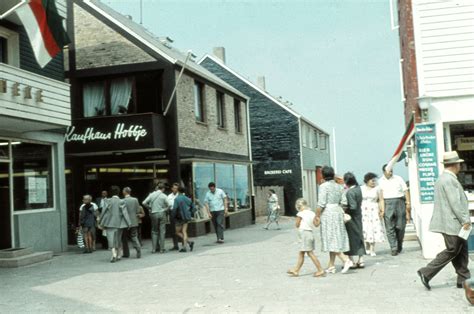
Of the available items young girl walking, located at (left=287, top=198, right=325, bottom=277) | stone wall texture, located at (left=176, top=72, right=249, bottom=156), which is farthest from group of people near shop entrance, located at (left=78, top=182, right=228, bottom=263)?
young girl walking, located at (left=287, top=198, right=325, bottom=277)

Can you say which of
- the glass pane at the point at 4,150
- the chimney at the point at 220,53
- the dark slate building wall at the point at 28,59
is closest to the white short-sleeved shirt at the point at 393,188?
the glass pane at the point at 4,150

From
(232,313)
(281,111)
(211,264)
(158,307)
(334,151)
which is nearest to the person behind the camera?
(232,313)

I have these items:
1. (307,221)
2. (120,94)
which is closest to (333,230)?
(307,221)

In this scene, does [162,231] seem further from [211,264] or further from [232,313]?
[232,313]

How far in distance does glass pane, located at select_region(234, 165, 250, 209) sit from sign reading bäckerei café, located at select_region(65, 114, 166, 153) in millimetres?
7374

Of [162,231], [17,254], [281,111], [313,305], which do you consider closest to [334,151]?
[281,111]

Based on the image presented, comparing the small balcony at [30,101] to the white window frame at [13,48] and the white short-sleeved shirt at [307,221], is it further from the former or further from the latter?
the white short-sleeved shirt at [307,221]

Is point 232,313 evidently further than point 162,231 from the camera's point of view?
No

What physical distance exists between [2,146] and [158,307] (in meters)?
7.89

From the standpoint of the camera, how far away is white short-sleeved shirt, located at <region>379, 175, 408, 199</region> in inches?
471

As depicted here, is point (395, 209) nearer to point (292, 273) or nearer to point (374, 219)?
point (374, 219)

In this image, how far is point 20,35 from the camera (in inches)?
564

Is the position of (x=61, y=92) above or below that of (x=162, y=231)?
above

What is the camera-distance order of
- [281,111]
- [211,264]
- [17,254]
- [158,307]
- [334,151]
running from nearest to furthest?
1. [158,307]
2. [211,264]
3. [17,254]
4. [281,111]
5. [334,151]
